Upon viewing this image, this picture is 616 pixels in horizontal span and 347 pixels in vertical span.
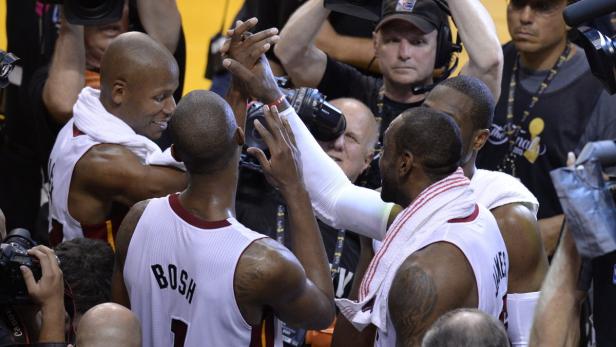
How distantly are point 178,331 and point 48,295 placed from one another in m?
0.41

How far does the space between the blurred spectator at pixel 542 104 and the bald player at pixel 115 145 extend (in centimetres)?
163

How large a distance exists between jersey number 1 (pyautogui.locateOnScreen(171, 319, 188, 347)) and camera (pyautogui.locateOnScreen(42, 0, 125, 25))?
183 centimetres

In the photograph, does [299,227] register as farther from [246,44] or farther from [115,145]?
[115,145]

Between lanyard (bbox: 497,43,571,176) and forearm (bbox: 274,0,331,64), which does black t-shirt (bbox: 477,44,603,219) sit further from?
forearm (bbox: 274,0,331,64)

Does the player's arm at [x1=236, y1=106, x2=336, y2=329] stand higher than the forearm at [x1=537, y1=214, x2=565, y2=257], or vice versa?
the player's arm at [x1=236, y1=106, x2=336, y2=329]

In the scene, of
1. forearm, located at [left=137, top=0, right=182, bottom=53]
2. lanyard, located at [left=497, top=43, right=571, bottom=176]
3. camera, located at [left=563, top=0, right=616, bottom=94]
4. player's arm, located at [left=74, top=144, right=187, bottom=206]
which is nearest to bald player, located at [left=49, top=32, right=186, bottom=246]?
player's arm, located at [left=74, top=144, right=187, bottom=206]

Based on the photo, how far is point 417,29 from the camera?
5406 mm

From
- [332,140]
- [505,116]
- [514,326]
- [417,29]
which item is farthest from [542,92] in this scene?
[514,326]

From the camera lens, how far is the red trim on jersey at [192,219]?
3814 mm

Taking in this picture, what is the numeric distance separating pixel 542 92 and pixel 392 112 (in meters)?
0.69

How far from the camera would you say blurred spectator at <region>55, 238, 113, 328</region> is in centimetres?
418

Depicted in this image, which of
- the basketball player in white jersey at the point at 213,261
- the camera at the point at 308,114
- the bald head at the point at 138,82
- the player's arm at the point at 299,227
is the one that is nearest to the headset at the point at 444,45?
the camera at the point at 308,114

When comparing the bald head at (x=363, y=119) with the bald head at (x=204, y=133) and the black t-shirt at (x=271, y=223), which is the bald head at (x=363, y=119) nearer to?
the black t-shirt at (x=271, y=223)

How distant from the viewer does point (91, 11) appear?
208 inches
